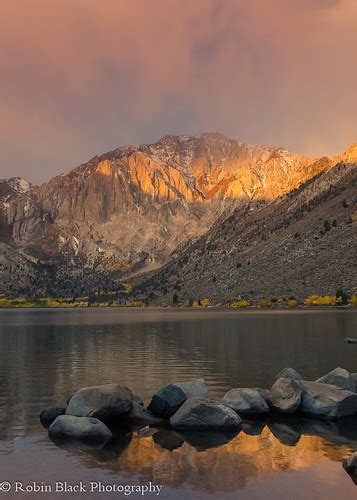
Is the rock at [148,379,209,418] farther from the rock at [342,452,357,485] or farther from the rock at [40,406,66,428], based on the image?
the rock at [342,452,357,485]

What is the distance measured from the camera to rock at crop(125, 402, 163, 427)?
104 ft

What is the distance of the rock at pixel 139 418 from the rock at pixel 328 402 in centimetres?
935

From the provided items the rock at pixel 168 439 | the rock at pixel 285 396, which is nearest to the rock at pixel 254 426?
the rock at pixel 285 396

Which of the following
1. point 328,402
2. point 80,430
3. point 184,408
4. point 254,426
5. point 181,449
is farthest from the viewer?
point 328,402

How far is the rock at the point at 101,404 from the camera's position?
30.7 m

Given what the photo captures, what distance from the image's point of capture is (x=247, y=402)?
3322 centimetres

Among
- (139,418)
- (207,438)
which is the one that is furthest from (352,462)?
(139,418)

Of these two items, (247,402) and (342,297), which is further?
(342,297)

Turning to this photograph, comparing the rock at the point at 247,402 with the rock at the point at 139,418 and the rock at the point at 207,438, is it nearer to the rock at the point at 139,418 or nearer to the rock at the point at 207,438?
the rock at the point at 207,438

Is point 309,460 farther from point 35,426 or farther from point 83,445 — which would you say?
point 35,426

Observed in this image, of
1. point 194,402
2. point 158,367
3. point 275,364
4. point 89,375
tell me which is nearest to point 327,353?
point 275,364

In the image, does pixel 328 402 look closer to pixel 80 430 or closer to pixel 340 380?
pixel 340 380

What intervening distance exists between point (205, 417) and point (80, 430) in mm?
7007

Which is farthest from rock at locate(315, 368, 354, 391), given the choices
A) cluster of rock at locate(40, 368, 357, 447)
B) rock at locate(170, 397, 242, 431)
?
rock at locate(170, 397, 242, 431)
